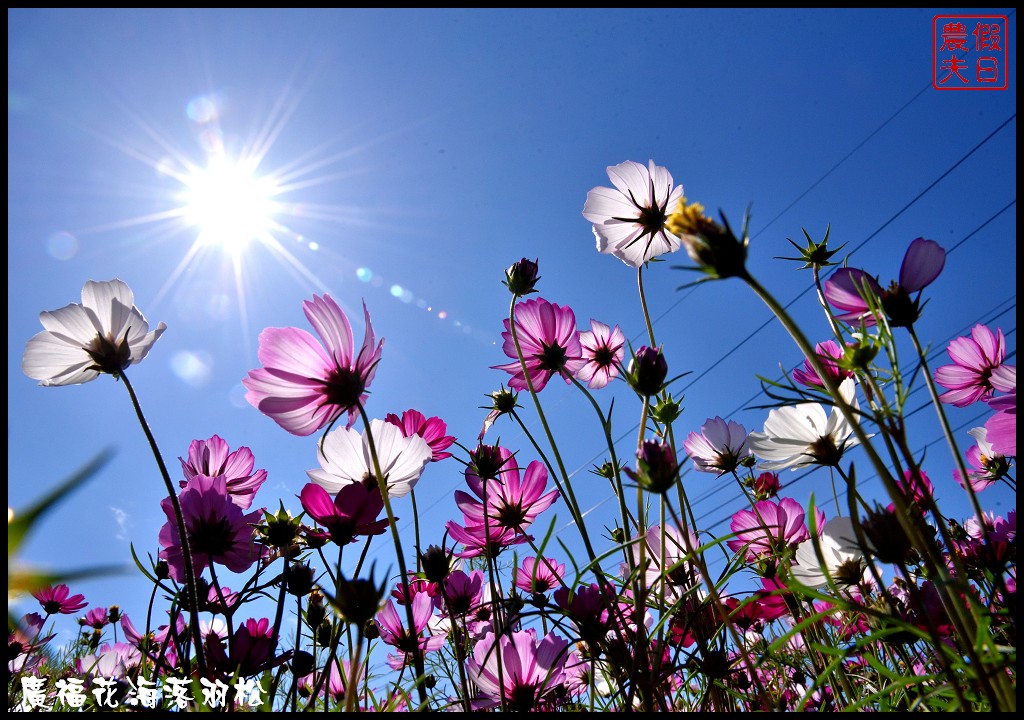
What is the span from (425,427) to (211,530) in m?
0.35

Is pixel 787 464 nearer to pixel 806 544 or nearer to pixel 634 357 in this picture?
pixel 806 544

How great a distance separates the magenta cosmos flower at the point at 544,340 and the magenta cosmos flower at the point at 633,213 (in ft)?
0.54

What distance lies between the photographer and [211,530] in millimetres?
837

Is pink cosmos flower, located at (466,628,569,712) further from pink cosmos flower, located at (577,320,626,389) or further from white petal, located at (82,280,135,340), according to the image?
white petal, located at (82,280,135,340)

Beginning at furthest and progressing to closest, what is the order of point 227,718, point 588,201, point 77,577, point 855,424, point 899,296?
point 588,201, point 899,296, point 227,718, point 855,424, point 77,577

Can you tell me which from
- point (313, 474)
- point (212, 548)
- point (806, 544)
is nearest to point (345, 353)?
point (313, 474)

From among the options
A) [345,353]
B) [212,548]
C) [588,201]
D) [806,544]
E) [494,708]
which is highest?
[588,201]

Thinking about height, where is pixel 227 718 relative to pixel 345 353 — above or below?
below

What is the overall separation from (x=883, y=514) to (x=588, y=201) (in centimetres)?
80

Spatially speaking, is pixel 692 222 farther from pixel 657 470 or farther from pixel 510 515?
pixel 510 515

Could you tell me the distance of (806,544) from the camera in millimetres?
817

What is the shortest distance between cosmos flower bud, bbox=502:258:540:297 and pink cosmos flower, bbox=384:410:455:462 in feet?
1.08

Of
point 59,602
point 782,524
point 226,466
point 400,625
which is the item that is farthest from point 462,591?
point 59,602

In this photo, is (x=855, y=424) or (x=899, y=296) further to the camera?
(x=899, y=296)
